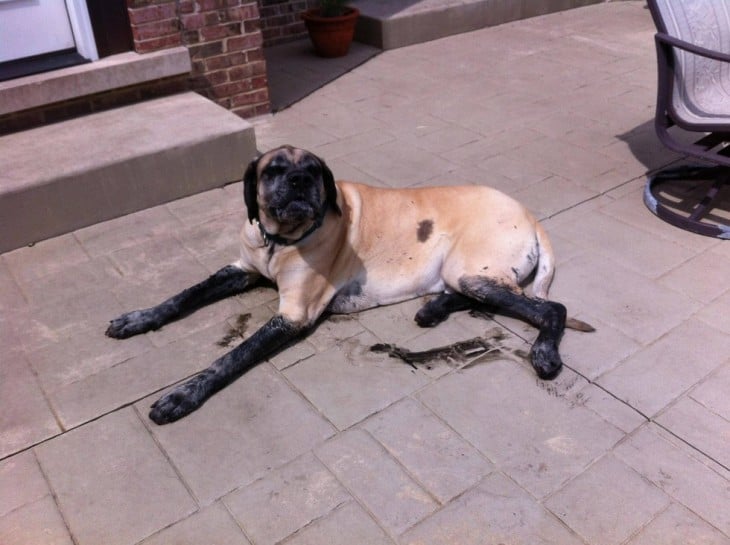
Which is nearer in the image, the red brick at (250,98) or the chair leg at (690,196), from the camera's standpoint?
the chair leg at (690,196)

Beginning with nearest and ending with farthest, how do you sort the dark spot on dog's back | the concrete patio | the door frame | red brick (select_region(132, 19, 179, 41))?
the concrete patio → the dark spot on dog's back → the door frame → red brick (select_region(132, 19, 179, 41))

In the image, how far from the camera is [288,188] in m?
2.87

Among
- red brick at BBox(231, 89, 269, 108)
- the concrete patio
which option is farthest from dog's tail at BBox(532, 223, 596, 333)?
red brick at BBox(231, 89, 269, 108)

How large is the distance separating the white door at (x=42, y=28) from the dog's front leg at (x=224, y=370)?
3.06 meters

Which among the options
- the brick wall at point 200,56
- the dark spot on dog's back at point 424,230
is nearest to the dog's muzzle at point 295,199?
the dark spot on dog's back at point 424,230

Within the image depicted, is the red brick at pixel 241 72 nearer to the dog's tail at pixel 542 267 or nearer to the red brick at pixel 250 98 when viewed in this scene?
the red brick at pixel 250 98

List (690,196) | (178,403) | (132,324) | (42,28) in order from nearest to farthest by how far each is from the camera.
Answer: (178,403), (132,324), (690,196), (42,28)

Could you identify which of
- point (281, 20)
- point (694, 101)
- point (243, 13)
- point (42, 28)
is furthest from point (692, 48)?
point (281, 20)

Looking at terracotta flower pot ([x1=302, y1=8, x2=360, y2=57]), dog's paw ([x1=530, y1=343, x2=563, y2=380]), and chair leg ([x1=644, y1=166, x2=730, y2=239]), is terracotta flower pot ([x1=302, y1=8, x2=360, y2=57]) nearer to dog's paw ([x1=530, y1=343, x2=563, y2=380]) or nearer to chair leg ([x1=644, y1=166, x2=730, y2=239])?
chair leg ([x1=644, y1=166, x2=730, y2=239])

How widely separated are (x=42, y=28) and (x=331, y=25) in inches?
124

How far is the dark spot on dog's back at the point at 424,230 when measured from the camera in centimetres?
342

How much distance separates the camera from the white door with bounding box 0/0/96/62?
4.71 meters

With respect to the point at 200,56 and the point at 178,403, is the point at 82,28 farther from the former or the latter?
the point at 178,403

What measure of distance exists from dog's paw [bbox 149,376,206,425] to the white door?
10.4 ft
